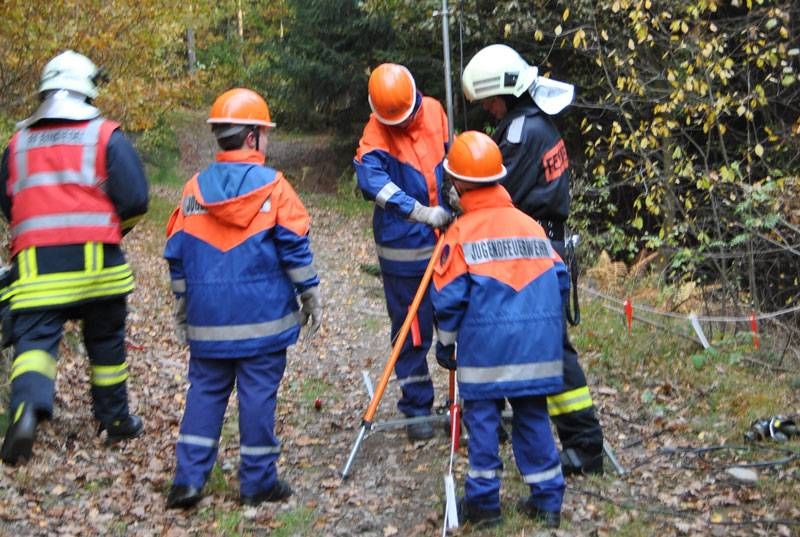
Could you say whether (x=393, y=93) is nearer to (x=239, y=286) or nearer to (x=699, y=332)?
(x=239, y=286)

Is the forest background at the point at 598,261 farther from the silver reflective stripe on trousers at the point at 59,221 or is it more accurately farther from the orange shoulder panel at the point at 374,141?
the orange shoulder panel at the point at 374,141

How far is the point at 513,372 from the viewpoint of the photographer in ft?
15.4

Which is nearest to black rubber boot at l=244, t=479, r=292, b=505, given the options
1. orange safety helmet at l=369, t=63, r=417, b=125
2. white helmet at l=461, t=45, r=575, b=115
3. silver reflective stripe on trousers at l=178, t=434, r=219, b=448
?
silver reflective stripe on trousers at l=178, t=434, r=219, b=448

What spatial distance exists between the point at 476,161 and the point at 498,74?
0.82m

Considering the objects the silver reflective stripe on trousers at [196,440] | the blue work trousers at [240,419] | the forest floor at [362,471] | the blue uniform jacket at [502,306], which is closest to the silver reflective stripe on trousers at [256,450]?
the blue work trousers at [240,419]

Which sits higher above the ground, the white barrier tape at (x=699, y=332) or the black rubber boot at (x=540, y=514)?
the black rubber boot at (x=540, y=514)

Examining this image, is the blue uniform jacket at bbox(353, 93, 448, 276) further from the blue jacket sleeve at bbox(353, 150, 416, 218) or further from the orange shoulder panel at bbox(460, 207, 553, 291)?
the orange shoulder panel at bbox(460, 207, 553, 291)

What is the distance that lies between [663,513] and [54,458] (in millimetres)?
3439

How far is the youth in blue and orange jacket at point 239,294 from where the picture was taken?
4.97m

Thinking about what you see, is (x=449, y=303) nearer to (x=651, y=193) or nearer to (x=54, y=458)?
(x=54, y=458)

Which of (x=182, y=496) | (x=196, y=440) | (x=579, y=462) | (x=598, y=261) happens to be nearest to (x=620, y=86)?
(x=598, y=261)

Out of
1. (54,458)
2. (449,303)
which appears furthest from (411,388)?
(54,458)

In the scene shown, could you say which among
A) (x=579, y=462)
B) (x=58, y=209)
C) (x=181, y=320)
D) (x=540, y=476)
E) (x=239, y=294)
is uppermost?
(x=58, y=209)

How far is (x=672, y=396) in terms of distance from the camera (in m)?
7.06
